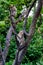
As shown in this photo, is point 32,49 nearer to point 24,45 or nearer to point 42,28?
point 42,28

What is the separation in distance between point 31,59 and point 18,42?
128 inches

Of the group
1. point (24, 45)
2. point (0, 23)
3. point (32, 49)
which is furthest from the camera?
point (32, 49)

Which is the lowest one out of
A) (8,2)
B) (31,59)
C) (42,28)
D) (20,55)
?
(31,59)

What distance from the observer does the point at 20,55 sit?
1878 mm

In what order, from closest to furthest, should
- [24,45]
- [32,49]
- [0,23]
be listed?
[24,45], [0,23], [32,49]

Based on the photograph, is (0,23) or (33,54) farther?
(33,54)

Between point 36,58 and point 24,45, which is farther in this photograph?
point 36,58

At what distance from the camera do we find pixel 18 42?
184 cm

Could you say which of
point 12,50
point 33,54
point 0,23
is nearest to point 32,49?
point 33,54

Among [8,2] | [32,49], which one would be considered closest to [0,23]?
[8,2]

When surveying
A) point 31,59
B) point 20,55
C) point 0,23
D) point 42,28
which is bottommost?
point 31,59

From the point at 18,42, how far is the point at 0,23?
0.99ft

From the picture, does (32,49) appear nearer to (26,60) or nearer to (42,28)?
(26,60)

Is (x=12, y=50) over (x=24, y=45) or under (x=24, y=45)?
under
